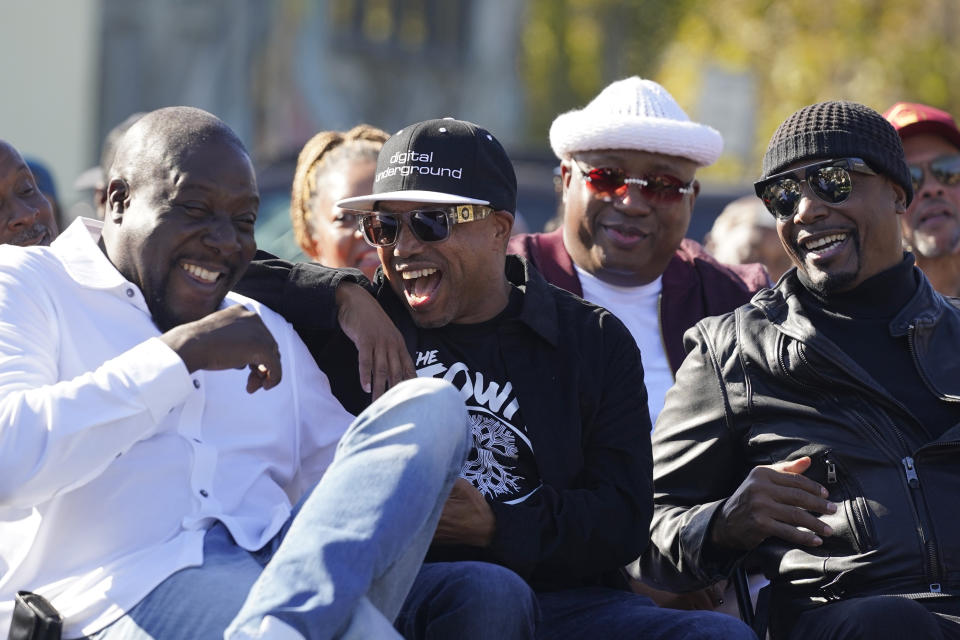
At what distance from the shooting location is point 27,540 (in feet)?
11.9

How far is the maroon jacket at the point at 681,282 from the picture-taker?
5645 mm

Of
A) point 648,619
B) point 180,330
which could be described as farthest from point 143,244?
point 648,619

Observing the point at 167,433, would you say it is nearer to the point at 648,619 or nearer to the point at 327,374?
the point at 327,374

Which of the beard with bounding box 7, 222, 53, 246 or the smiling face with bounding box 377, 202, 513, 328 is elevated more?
the beard with bounding box 7, 222, 53, 246

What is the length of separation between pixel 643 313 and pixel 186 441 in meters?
2.40

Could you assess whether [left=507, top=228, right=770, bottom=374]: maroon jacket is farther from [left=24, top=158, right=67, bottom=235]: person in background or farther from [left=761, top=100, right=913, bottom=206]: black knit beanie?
[left=24, top=158, right=67, bottom=235]: person in background

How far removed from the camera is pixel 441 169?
177 inches

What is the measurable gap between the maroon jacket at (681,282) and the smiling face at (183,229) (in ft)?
5.92

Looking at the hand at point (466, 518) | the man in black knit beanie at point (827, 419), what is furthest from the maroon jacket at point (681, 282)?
the hand at point (466, 518)

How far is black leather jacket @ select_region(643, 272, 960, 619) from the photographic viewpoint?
4250mm

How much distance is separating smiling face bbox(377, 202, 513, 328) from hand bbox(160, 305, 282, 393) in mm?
848

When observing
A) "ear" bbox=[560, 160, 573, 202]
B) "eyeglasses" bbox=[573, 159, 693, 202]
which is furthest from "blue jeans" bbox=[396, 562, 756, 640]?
"ear" bbox=[560, 160, 573, 202]

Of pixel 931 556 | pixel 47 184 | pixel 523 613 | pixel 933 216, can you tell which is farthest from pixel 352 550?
pixel 933 216

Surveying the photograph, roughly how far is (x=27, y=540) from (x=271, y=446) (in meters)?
0.77
